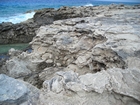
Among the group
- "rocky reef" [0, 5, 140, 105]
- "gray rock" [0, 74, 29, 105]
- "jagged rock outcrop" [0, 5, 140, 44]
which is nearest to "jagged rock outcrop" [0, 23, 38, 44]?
"jagged rock outcrop" [0, 5, 140, 44]

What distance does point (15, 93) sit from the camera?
94.8 inches

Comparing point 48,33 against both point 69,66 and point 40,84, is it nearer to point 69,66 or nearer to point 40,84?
point 69,66

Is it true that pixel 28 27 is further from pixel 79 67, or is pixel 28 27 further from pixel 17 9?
pixel 17 9

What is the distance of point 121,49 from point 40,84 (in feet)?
10.3

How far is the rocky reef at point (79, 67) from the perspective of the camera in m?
2.55

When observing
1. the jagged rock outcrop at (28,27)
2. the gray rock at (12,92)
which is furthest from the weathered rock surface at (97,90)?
the jagged rock outcrop at (28,27)

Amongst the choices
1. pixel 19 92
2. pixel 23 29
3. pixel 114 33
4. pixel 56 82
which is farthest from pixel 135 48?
pixel 23 29

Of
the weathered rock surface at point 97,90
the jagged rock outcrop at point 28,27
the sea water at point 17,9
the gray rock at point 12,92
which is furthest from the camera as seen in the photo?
the sea water at point 17,9

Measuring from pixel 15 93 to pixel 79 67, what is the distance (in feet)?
10.7

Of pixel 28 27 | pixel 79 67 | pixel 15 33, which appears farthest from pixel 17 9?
pixel 79 67

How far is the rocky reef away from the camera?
8.36 ft

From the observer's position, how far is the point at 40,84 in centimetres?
556

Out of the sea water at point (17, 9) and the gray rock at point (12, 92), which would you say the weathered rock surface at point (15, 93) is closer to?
the gray rock at point (12, 92)

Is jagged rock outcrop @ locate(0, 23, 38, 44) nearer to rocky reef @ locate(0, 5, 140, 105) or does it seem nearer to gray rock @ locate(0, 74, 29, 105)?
rocky reef @ locate(0, 5, 140, 105)
